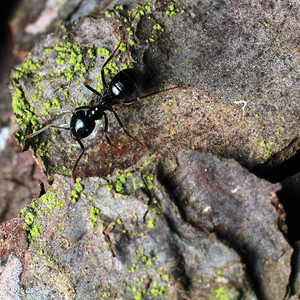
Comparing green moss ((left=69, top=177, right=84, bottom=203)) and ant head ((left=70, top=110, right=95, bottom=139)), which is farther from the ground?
ant head ((left=70, top=110, right=95, bottom=139))

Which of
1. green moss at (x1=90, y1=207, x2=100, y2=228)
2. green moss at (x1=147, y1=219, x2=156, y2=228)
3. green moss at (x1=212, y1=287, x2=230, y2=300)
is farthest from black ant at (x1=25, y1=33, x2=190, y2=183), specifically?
green moss at (x1=212, y1=287, x2=230, y2=300)

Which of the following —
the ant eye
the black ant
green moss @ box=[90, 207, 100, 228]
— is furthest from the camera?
the ant eye

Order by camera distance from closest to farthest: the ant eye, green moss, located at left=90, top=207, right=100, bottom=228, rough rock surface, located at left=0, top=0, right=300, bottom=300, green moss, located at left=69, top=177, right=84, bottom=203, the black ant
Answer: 1. rough rock surface, located at left=0, top=0, right=300, bottom=300
2. green moss, located at left=90, top=207, right=100, bottom=228
3. green moss, located at left=69, top=177, right=84, bottom=203
4. the black ant
5. the ant eye

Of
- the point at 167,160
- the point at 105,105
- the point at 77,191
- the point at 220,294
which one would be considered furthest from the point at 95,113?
the point at 220,294

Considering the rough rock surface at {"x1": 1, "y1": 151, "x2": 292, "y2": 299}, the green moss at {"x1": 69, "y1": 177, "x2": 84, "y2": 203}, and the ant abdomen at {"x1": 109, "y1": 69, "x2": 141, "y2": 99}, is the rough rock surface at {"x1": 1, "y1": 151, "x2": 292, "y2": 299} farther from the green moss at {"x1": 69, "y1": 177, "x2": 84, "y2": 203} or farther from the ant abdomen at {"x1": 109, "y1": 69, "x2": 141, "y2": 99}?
the ant abdomen at {"x1": 109, "y1": 69, "x2": 141, "y2": 99}

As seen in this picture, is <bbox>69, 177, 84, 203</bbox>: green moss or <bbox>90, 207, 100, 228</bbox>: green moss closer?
<bbox>90, 207, 100, 228</bbox>: green moss

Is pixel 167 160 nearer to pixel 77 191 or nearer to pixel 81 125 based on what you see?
pixel 77 191

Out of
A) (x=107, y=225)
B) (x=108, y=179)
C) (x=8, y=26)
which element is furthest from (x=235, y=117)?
(x=8, y=26)

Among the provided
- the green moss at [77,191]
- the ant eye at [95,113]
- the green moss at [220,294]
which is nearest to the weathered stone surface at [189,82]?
the ant eye at [95,113]
